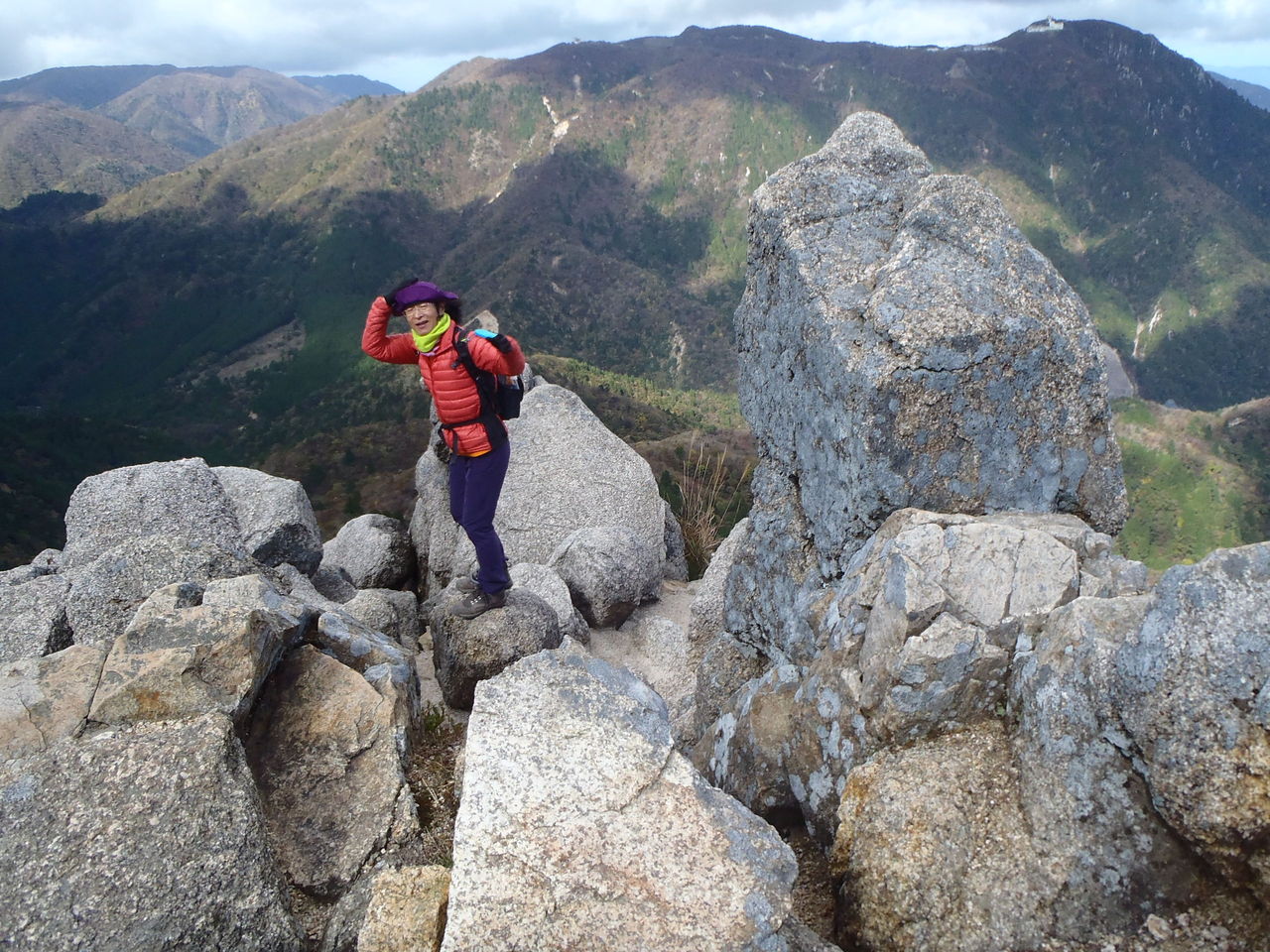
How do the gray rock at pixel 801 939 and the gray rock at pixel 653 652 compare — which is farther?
the gray rock at pixel 653 652

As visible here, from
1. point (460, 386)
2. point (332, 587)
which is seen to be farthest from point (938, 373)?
point (332, 587)

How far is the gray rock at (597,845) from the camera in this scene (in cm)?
357

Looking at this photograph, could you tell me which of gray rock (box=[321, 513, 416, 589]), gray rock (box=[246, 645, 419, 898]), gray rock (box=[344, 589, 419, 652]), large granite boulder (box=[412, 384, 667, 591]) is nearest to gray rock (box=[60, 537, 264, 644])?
gray rock (box=[246, 645, 419, 898])

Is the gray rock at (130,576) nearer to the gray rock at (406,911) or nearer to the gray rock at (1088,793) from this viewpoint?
the gray rock at (406,911)

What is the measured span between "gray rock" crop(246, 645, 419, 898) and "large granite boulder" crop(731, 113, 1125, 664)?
331 cm

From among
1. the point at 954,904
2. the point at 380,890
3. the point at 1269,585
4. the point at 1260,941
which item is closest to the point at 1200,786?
the point at 1260,941

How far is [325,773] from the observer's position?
18.1 ft

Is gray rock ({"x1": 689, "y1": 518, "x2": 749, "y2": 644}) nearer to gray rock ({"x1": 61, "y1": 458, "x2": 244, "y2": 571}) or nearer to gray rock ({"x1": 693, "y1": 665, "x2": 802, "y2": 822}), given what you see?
gray rock ({"x1": 693, "y1": 665, "x2": 802, "y2": 822})

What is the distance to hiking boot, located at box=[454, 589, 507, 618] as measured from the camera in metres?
8.69

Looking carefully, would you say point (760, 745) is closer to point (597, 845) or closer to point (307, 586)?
point (597, 845)

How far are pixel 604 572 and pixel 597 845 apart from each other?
789 centimetres

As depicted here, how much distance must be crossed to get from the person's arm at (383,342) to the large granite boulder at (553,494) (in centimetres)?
553

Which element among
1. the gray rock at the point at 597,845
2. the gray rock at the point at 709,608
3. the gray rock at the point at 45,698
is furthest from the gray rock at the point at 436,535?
the gray rock at the point at 597,845

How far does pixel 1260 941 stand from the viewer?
3.25m
